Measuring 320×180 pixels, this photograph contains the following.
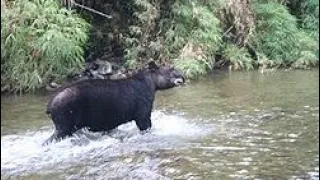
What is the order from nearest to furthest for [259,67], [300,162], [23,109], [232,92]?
[300,162] → [23,109] → [232,92] → [259,67]

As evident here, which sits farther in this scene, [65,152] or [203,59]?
[203,59]

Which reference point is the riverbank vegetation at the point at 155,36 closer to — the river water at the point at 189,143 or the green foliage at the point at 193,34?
the green foliage at the point at 193,34

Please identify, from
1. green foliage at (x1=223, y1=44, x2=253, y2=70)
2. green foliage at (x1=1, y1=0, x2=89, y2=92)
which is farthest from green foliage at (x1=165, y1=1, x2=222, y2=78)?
green foliage at (x1=1, y1=0, x2=89, y2=92)

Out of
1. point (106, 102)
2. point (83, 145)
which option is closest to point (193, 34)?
point (106, 102)

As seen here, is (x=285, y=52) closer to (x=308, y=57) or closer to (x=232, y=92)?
(x=308, y=57)

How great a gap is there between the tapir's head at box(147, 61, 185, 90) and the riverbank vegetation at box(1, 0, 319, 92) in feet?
14.1

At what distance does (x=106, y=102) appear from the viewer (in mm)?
9227

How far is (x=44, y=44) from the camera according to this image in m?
13.9

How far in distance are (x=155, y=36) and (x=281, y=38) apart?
13.7ft

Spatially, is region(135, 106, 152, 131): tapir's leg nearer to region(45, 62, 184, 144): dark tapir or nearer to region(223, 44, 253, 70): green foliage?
region(45, 62, 184, 144): dark tapir

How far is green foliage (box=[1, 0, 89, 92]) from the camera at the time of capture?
45.6 feet

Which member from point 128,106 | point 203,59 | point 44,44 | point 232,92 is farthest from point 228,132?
point 203,59

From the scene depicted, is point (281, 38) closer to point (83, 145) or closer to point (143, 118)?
point (143, 118)

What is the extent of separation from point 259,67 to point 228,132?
8.53 m
